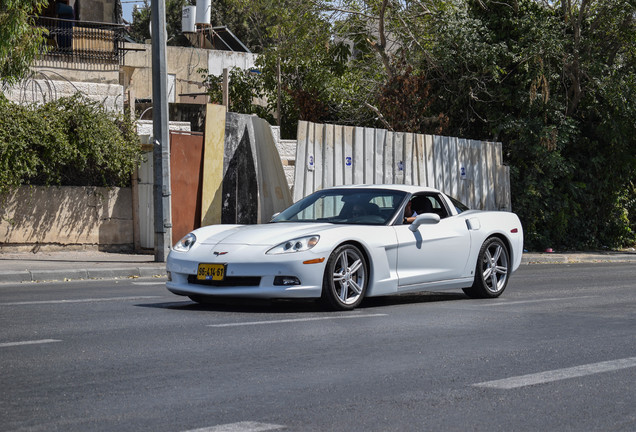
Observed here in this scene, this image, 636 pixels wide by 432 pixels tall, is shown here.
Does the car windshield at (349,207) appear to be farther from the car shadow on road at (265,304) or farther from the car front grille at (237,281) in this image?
the car front grille at (237,281)

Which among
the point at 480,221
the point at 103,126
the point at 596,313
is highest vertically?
the point at 103,126

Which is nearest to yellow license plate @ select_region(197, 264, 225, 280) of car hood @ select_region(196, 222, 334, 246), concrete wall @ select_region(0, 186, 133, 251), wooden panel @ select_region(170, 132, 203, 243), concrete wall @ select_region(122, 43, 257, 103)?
car hood @ select_region(196, 222, 334, 246)

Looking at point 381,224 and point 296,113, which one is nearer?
point 381,224

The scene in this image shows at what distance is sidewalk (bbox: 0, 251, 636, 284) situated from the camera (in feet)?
45.6

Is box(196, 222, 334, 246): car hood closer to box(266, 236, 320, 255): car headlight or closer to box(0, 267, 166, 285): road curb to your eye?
box(266, 236, 320, 255): car headlight

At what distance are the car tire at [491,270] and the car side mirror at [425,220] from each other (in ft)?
3.98

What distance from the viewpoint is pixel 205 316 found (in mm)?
9062

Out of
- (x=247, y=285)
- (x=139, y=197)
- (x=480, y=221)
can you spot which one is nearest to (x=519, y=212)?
(x=139, y=197)

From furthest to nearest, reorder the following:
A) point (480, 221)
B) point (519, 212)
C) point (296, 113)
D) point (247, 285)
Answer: point (296, 113) → point (519, 212) → point (480, 221) → point (247, 285)

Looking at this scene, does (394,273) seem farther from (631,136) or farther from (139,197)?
(631,136)

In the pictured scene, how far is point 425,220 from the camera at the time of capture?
416 inches

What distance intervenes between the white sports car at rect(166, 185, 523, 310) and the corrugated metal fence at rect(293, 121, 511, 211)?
6745mm

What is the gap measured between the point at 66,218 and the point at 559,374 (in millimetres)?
13218

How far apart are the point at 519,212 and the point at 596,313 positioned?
1368 cm
